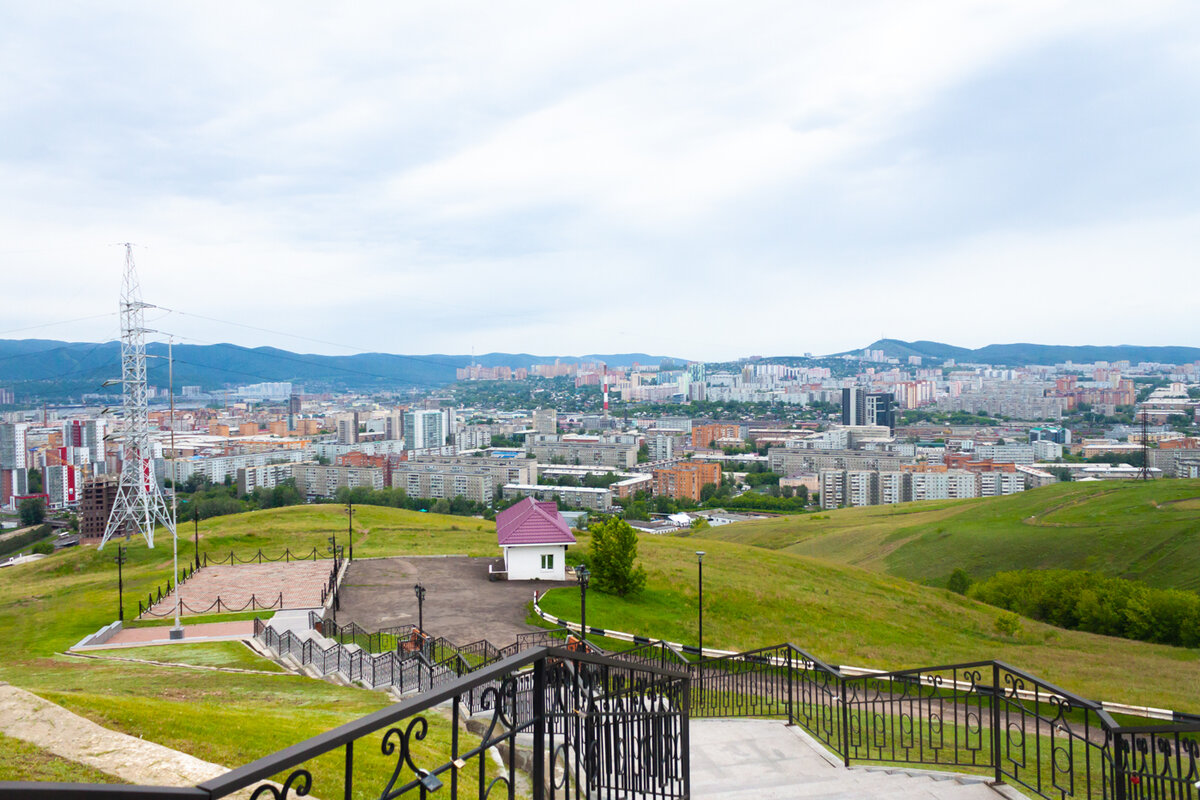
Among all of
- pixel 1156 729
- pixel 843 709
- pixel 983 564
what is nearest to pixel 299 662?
pixel 843 709

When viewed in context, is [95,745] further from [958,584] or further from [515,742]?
[958,584]

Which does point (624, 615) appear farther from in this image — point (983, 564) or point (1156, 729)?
point (983, 564)

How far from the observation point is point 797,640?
22.2 metres

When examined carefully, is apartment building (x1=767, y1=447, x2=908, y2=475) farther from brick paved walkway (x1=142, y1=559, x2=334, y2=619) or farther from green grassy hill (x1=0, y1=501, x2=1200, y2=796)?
brick paved walkway (x1=142, y1=559, x2=334, y2=619)

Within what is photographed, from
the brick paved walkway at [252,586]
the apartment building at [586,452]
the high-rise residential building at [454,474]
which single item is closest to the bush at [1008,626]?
the brick paved walkway at [252,586]

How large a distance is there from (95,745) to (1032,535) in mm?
59071

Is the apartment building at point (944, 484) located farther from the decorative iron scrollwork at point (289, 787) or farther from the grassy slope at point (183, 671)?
the decorative iron scrollwork at point (289, 787)

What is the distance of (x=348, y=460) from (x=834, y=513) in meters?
100

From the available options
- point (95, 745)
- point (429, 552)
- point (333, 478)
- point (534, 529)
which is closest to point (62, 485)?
point (333, 478)

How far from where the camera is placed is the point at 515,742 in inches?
201

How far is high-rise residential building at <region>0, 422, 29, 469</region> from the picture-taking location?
131 meters

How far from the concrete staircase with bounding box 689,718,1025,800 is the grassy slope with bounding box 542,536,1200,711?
12.0 meters

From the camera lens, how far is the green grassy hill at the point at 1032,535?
45.8 m

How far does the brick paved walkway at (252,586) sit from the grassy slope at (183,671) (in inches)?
72.2
